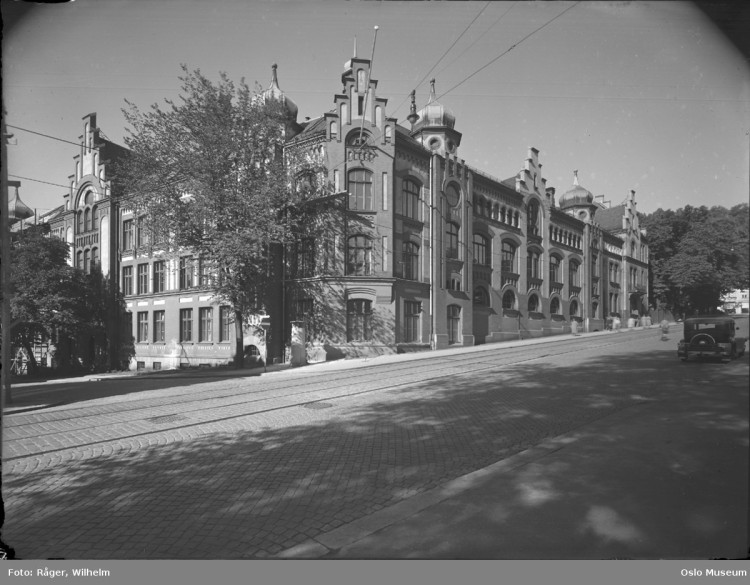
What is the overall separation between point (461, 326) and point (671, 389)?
18.7m

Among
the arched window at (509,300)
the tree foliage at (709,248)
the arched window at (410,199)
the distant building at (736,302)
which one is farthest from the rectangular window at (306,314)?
the distant building at (736,302)

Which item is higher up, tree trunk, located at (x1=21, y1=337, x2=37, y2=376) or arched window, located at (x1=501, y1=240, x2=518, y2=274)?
arched window, located at (x1=501, y1=240, x2=518, y2=274)

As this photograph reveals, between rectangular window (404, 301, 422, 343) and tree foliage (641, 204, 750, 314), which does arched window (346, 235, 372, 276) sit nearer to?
rectangular window (404, 301, 422, 343)

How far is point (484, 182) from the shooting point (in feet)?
102

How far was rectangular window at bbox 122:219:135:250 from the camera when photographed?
102 ft

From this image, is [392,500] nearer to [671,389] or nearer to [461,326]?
[671,389]

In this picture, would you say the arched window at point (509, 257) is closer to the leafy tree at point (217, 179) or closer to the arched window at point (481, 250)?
Answer: the arched window at point (481, 250)

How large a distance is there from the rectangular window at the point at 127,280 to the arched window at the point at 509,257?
88.8ft

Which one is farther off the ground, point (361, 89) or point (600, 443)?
point (361, 89)

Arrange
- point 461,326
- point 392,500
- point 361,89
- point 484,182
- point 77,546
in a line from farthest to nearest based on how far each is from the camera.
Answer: point 484,182 → point 461,326 → point 361,89 → point 392,500 → point 77,546

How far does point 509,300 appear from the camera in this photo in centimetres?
3266

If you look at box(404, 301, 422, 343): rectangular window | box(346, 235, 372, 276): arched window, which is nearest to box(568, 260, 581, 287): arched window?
box(404, 301, 422, 343): rectangular window

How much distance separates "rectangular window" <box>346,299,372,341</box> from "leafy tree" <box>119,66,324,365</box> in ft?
19.6

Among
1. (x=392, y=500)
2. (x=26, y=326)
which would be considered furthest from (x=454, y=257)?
(x=26, y=326)
